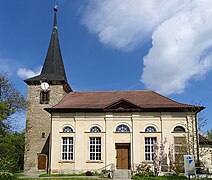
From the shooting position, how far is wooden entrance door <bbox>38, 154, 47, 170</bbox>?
3016 cm

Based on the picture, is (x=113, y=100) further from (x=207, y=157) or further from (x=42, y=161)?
(x=207, y=157)

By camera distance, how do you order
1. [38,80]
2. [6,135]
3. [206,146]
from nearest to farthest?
[6,135] < [206,146] < [38,80]

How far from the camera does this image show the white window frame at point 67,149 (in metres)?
27.1

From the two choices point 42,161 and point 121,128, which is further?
point 42,161

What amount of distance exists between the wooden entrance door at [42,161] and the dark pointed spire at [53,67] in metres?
8.11

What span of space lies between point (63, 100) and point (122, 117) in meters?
7.23

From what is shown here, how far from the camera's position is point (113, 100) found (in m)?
29.6

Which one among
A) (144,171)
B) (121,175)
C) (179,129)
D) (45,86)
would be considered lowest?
(121,175)

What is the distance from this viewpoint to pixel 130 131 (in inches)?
1063

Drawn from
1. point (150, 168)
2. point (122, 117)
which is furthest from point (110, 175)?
point (122, 117)

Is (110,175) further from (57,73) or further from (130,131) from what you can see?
(57,73)

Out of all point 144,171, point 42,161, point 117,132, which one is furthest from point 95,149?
point 42,161

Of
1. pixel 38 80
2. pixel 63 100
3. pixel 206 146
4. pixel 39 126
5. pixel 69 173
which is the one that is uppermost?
pixel 38 80

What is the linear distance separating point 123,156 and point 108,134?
2.50 meters
